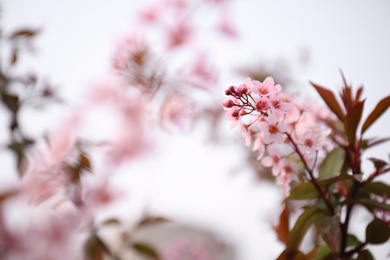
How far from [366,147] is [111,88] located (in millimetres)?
658

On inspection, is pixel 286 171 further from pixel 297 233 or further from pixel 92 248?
pixel 92 248

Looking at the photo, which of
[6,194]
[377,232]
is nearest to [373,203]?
[377,232]

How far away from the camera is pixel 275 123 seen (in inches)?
15.9

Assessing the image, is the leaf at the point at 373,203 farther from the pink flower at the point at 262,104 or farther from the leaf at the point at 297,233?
the pink flower at the point at 262,104

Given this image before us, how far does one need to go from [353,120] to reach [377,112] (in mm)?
38

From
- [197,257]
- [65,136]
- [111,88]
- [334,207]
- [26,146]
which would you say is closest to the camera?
[334,207]

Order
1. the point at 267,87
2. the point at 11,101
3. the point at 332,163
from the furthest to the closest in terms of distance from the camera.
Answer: the point at 11,101
the point at 332,163
the point at 267,87

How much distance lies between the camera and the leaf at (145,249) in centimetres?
80

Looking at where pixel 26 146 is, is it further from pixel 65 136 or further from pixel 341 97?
pixel 341 97

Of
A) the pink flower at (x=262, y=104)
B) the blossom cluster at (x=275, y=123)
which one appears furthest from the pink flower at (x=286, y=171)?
the pink flower at (x=262, y=104)

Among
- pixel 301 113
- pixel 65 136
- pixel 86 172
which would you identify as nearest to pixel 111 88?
pixel 65 136

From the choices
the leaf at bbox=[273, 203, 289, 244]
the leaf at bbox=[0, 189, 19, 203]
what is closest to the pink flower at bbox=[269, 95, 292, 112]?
the leaf at bbox=[273, 203, 289, 244]

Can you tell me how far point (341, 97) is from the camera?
513mm

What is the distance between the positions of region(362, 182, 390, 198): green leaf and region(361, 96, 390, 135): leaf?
0.08m
